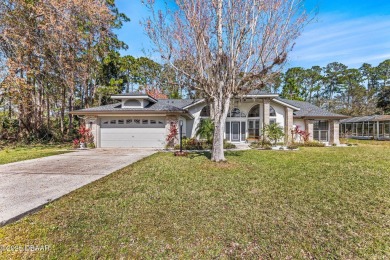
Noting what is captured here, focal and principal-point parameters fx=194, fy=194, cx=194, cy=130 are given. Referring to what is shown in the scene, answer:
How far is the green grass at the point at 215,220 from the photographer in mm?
2732

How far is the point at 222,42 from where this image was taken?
327 inches

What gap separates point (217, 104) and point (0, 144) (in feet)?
66.1

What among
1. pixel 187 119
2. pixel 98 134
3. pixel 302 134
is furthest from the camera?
pixel 187 119

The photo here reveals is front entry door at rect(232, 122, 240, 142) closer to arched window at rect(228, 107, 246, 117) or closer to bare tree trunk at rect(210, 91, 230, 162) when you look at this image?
arched window at rect(228, 107, 246, 117)

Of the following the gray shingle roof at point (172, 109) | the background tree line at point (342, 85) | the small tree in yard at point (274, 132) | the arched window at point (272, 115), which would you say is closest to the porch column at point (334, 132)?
the gray shingle roof at point (172, 109)

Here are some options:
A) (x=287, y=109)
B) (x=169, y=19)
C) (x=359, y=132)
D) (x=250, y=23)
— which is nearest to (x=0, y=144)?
(x=169, y=19)

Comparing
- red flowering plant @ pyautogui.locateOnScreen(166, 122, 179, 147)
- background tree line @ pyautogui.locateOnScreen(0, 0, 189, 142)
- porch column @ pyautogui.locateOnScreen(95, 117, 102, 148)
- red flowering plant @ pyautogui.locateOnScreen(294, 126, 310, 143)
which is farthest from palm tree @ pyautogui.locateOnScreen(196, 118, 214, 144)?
porch column @ pyautogui.locateOnScreen(95, 117, 102, 148)

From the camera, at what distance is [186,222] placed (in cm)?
347

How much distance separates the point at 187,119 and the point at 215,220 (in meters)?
14.6

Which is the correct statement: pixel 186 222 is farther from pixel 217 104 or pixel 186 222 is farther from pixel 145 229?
pixel 217 104

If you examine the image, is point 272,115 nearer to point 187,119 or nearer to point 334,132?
point 334,132

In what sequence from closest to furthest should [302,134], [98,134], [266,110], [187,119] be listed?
[98,134] < [266,110] < [302,134] < [187,119]

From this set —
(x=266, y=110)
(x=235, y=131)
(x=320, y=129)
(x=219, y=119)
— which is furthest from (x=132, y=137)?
(x=320, y=129)

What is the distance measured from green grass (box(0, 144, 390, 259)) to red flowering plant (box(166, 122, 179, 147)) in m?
8.33
